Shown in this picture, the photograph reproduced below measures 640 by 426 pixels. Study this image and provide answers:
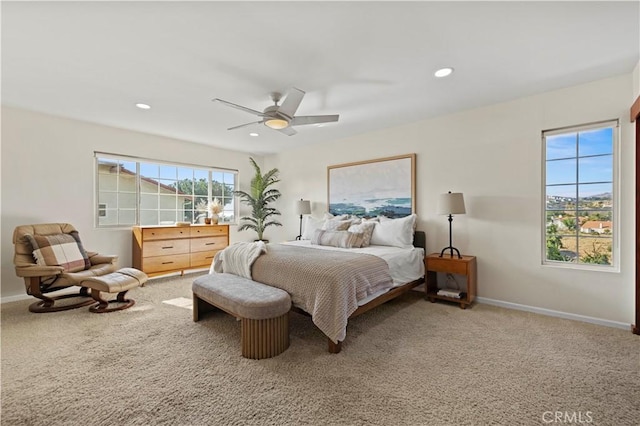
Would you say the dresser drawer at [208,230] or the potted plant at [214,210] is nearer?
the dresser drawer at [208,230]

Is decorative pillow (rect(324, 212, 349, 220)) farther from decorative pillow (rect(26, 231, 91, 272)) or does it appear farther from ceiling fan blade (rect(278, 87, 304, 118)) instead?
decorative pillow (rect(26, 231, 91, 272))

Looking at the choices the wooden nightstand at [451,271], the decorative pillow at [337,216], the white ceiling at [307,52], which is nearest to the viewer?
the white ceiling at [307,52]

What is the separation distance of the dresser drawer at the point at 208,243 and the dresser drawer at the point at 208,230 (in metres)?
0.08

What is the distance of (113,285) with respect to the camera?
3.20 m

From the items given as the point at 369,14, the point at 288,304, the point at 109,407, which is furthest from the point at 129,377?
the point at 369,14

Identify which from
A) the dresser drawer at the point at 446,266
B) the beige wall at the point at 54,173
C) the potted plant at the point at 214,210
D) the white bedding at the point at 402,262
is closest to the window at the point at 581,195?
the dresser drawer at the point at 446,266

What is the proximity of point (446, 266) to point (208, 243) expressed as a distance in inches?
167

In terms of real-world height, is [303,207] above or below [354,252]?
above

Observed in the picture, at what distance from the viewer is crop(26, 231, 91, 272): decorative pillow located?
Answer: 3350 millimetres

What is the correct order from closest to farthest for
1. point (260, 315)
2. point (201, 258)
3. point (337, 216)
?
point (260, 315) → point (337, 216) → point (201, 258)

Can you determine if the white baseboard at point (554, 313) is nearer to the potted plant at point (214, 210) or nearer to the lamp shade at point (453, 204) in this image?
the lamp shade at point (453, 204)

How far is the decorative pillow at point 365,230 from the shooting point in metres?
4.02

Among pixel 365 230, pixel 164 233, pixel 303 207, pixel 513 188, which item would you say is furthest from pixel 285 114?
pixel 164 233

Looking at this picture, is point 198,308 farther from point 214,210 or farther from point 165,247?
point 214,210
